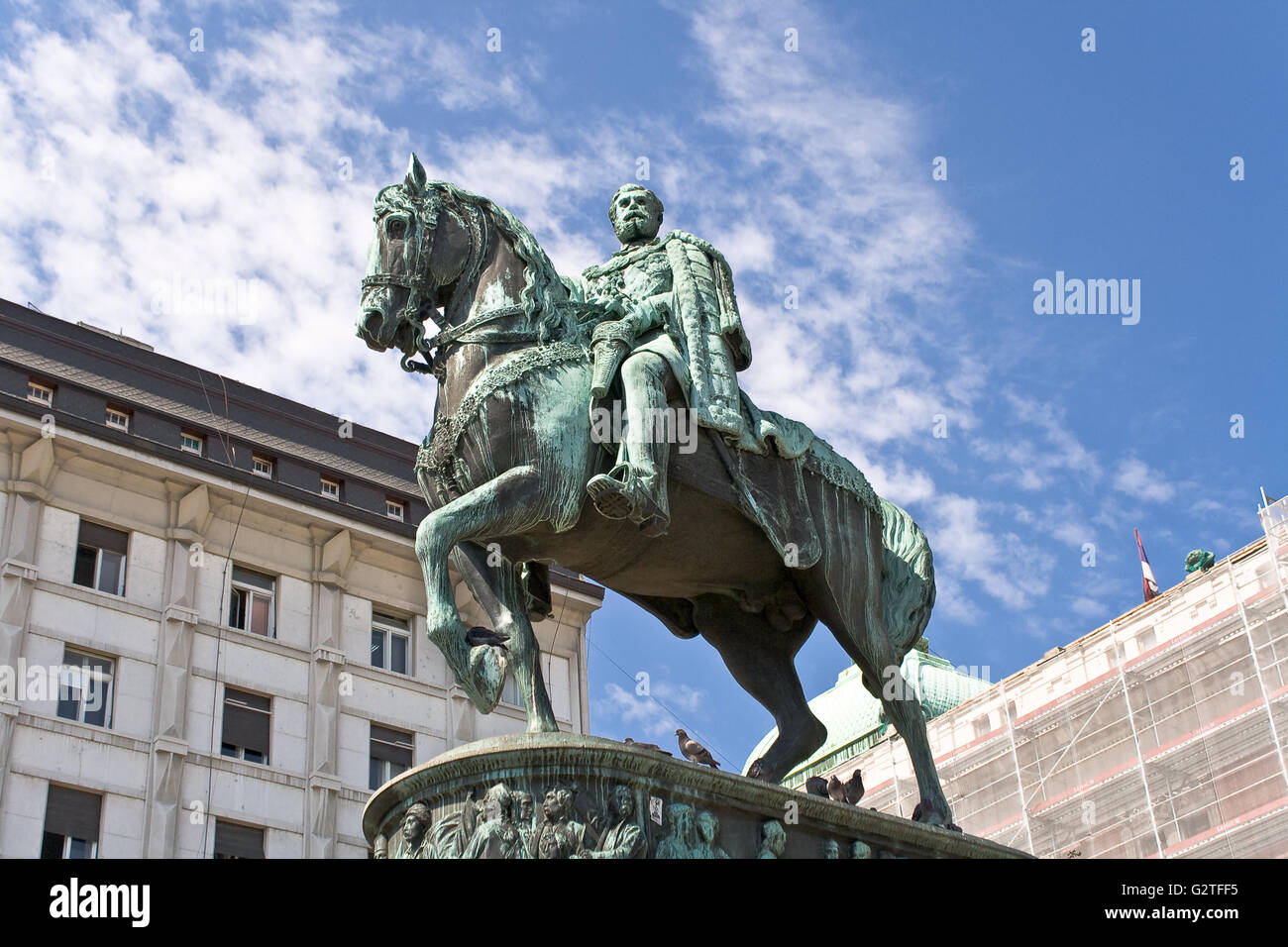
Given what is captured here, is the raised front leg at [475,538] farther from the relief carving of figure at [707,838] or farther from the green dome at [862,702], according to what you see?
the green dome at [862,702]

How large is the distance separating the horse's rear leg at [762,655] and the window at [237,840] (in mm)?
22100

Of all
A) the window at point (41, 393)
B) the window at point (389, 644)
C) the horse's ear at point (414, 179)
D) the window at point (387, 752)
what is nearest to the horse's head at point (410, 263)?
the horse's ear at point (414, 179)

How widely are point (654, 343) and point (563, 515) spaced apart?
5.23ft

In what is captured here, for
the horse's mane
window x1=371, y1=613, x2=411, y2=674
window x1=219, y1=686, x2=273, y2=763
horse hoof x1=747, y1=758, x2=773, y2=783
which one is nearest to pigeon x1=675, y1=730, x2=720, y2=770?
horse hoof x1=747, y1=758, x2=773, y2=783

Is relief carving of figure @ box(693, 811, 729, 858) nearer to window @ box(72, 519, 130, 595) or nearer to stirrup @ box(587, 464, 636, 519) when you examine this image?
stirrup @ box(587, 464, 636, 519)

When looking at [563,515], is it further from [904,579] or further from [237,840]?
[237,840]

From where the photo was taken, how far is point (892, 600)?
43.4ft

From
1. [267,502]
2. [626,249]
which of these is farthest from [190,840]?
[626,249]

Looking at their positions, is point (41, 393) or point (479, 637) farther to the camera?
point (41, 393)

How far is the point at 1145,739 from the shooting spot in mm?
36469

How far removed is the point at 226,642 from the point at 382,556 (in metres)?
4.67

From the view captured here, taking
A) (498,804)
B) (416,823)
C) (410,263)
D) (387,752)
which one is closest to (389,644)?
(387,752)

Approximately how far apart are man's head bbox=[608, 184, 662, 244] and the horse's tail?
8.92 ft

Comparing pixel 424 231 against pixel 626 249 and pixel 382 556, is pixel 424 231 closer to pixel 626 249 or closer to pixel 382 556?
pixel 626 249
